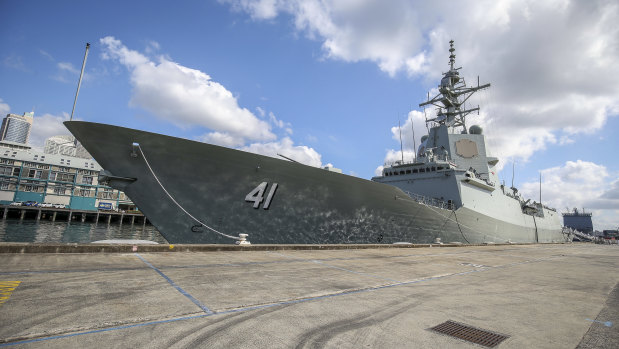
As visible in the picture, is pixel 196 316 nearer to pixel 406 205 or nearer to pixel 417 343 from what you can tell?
pixel 417 343

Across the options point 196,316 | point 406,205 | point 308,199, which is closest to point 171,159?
point 308,199

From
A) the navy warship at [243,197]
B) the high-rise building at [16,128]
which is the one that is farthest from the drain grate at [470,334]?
the high-rise building at [16,128]

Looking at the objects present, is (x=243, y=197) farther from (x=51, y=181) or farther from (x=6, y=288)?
(x=51, y=181)

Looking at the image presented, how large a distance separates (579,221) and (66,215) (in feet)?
366

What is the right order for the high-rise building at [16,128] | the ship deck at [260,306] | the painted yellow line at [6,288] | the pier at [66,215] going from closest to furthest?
1. the ship deck at [260,306]
2. the painted yellow line at [6,288]
3. the pier at [66,215]
4. the high-rise building at [16,128]

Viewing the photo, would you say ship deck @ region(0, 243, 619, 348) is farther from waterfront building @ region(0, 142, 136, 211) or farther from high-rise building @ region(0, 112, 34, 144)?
high-rise building @ region(0, 112, 34, 144)

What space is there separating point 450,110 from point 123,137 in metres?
23.2

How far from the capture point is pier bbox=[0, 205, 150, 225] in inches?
1500

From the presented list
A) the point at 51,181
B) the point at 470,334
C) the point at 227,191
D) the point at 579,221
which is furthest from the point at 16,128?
the point at 579,221

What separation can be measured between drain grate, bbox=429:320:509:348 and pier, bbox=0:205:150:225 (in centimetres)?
5099

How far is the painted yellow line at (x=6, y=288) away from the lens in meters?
2.45

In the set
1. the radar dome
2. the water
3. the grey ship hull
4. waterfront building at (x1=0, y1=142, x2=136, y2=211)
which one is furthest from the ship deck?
waterfront building at (x1=0, y1=142, x2=136, y2=211)

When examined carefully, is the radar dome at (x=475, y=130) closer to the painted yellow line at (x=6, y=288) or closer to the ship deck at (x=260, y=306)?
the ship deck at (x=260, y=306)

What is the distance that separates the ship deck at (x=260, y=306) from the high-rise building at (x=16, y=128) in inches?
8732
